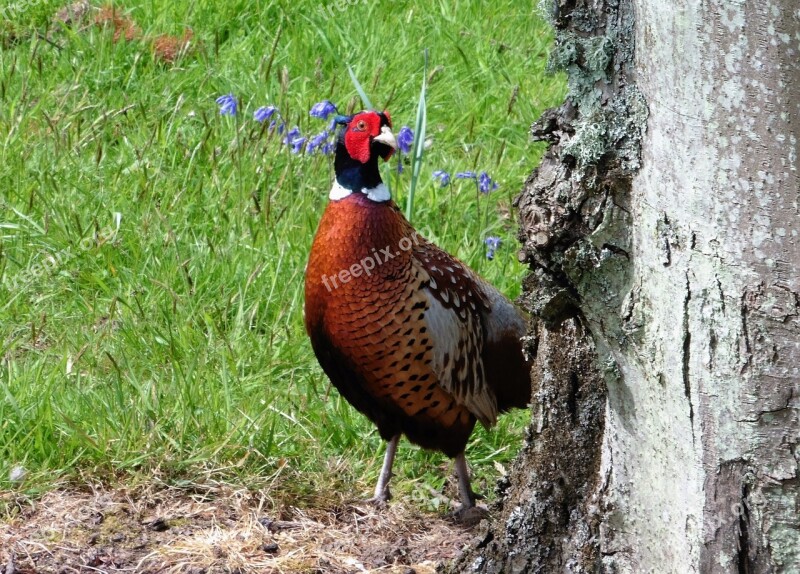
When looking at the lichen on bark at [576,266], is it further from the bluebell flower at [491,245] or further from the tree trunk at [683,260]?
the bluebell flower at [491,245]

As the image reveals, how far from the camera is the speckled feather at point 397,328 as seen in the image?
10.6ft

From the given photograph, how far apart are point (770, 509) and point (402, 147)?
2.81 m

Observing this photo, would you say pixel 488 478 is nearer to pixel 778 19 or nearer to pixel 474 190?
pixel 474 190

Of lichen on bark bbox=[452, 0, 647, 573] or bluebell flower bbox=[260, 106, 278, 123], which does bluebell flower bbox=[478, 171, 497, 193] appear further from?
lichen on bark bbox=[452, 0, 647, 573]

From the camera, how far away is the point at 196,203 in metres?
4.46

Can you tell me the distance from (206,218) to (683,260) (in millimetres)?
2920

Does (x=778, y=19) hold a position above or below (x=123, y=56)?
below

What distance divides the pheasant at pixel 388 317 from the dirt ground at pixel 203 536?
0.74ft

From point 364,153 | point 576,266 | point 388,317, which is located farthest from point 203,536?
point 576,266

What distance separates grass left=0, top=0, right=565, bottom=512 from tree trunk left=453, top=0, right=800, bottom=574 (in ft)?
4.68

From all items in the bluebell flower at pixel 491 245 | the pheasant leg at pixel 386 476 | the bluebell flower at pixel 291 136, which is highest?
the bluebell flower at pixel 291 136

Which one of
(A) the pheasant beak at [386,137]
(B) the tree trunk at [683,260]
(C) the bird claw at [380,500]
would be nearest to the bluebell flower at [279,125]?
(A) the pheasant beak at [386,137]

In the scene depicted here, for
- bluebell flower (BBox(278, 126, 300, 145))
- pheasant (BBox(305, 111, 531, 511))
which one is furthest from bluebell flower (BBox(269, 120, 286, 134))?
pheasant (BBox(305, 111, 531, 511))

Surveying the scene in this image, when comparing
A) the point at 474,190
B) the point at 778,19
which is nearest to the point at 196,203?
the point at 474,190
